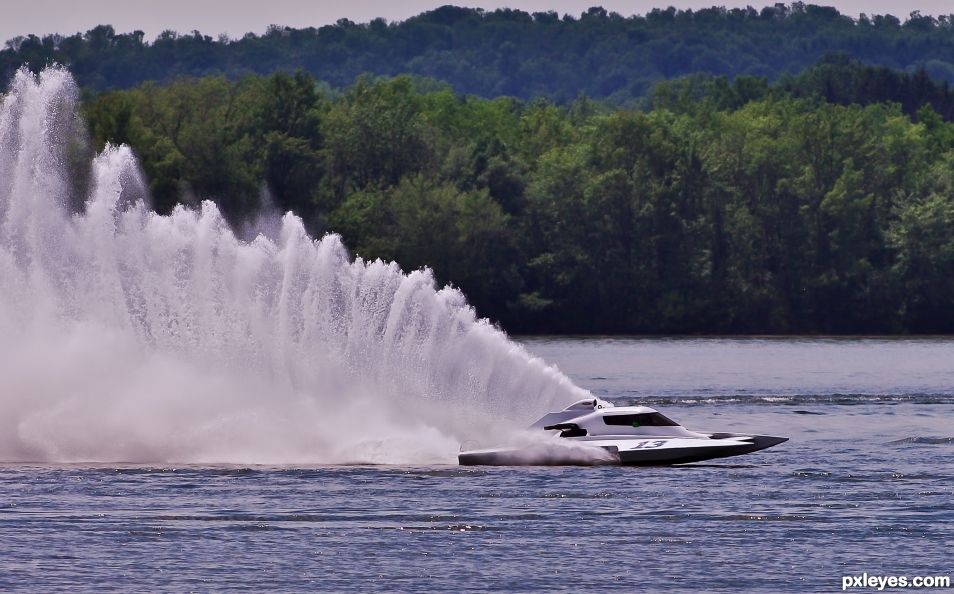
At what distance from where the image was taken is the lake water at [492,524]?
29641mm

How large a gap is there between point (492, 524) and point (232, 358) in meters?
10.9

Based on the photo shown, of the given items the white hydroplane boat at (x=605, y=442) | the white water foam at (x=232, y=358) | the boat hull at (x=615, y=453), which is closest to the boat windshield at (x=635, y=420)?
the white hydroplane boat at (x=605, y=442)

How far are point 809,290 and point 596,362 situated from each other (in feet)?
135

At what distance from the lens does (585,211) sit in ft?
433

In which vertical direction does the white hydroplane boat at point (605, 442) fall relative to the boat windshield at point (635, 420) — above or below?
below

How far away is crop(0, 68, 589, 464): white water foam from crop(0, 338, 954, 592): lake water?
56.3 inches

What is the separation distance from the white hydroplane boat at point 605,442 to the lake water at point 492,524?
0.36m

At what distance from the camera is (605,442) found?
136ft

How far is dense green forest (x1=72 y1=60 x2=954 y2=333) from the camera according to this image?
122188 mm
